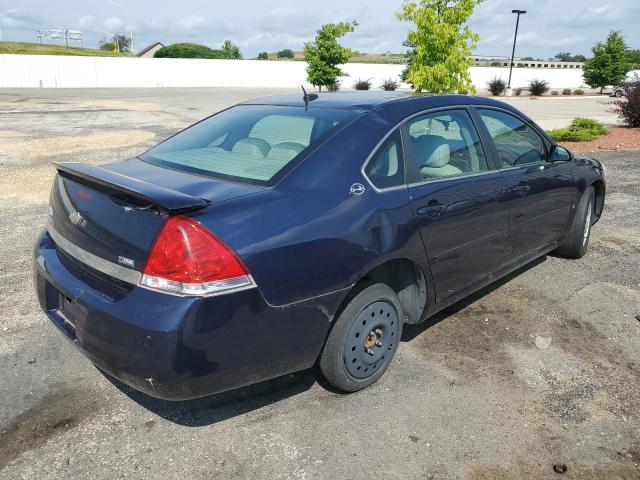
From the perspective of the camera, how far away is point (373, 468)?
252 centimetres

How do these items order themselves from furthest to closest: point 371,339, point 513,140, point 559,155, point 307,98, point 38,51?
point 38,51, point 559,155, point 513,140, point 307,98, point 371,339

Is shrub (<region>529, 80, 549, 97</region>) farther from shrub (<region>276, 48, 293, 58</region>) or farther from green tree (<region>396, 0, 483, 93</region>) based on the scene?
shrub (<region>276, 48, 293, 58</region>)

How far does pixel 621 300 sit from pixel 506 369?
1.70m

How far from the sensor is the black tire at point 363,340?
285 cm

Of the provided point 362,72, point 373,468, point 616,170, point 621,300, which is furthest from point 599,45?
point 373,468

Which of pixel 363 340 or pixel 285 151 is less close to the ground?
pixel 285 151

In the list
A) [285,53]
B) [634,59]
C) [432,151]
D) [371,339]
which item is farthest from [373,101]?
[285,53]

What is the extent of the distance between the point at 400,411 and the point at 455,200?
4.28 feet

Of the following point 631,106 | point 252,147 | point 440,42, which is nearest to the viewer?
point 252,147

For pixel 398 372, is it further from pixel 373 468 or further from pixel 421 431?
pixel 373 468

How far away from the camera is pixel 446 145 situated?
137 inches

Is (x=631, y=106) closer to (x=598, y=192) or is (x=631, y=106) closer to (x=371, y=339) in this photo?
(x=598, y=192)

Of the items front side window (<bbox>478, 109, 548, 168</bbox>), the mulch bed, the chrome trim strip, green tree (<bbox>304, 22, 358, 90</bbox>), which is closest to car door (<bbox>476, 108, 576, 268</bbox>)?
front side window (<bbox>478, 109, 548, 168</bbox>)

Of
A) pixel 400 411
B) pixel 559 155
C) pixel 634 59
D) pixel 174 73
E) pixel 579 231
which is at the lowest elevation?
pixel 400 411
